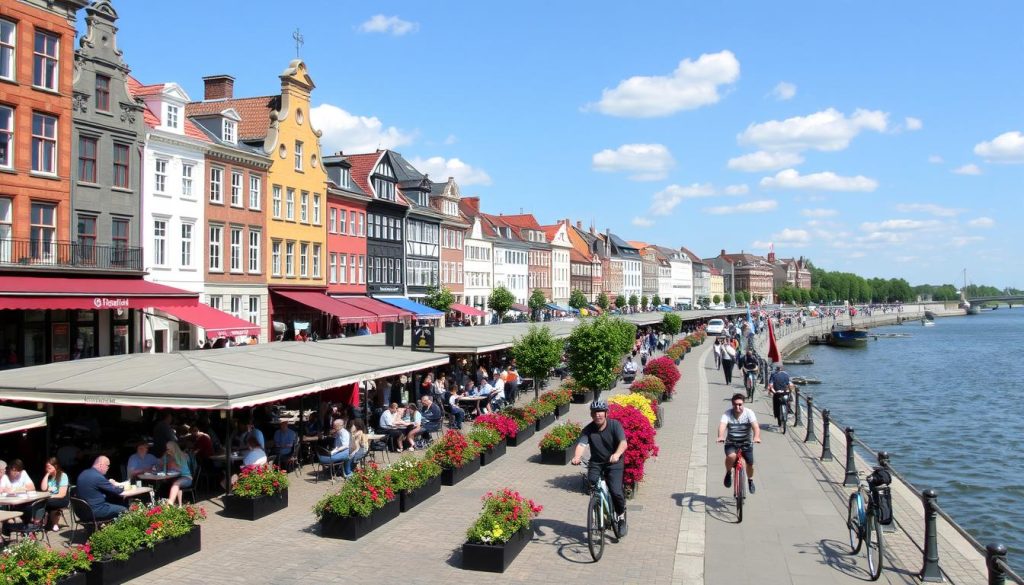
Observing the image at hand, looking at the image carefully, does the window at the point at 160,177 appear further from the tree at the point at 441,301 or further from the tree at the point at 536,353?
the tree at the point at 441,301

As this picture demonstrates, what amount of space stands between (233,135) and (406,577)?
33614 millimetres

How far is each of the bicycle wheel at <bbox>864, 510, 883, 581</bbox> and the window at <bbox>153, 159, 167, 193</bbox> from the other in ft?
99.1

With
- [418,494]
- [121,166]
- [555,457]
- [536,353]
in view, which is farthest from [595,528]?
[121,166]

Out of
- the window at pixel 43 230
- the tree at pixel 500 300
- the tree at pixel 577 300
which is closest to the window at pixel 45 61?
the window at pixel 43 230

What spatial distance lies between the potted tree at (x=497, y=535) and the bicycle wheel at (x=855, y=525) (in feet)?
13.5

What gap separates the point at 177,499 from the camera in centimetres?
1257

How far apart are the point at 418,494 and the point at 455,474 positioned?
1.69m

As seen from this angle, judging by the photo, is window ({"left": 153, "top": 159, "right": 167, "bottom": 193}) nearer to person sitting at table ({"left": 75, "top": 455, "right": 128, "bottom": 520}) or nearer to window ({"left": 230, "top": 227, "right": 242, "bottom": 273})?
window ({"left": 230, "top": 227, "right": 242, "bottom": 273})

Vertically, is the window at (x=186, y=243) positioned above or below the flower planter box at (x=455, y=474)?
above

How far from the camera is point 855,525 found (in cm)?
1056

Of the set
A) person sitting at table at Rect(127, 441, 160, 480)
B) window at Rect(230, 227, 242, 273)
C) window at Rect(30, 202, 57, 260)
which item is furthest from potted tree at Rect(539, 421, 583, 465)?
window at Rect(230, 227, 242, 273)

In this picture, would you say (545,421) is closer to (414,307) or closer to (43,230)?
(43,230)

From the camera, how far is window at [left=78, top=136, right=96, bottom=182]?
2825 centimetres

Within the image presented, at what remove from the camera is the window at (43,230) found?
26.4 metres
